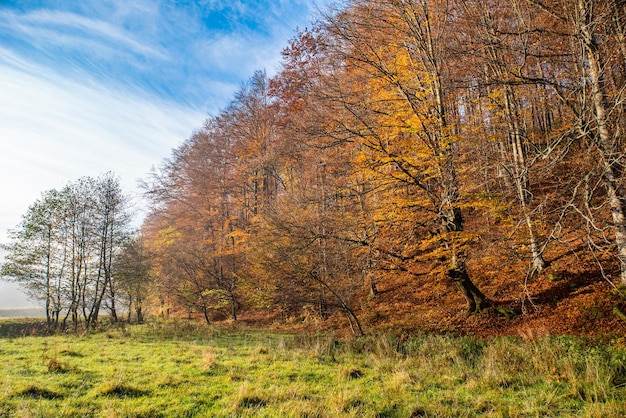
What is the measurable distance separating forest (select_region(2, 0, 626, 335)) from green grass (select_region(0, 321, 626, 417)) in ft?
5.45

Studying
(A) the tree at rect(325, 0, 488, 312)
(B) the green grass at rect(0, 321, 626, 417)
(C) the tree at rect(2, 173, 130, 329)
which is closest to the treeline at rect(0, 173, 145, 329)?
(C) the tree at rect(2, 173, 130, 329)

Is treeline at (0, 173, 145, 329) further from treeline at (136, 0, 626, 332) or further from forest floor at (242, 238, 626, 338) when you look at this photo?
forest floor at (242, 238, 626, 338)

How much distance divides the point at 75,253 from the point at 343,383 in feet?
68.3

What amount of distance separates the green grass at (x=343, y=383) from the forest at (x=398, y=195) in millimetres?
1660

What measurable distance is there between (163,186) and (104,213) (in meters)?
5.10

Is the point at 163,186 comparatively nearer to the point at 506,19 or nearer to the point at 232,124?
the point at 232,124

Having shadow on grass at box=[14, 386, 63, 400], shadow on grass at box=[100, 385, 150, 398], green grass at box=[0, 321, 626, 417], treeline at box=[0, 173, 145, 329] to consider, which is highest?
treeline at box=[0, 173, 145, 329]

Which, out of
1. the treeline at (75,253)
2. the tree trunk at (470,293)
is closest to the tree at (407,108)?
the tree trunk at (470,293)

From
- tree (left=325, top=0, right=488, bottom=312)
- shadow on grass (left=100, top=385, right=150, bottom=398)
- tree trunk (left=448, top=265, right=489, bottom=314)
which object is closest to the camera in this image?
shadow on grass (left=100, top=385, right=150, bottom=398)

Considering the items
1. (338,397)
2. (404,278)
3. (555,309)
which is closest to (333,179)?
(404,278)

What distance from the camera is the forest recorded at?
19.5ft

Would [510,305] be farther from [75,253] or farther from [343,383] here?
[75,253]

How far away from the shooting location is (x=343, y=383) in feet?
18.8

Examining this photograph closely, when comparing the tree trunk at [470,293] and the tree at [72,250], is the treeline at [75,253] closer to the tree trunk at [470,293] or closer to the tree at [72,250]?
the tree at [72,250]
